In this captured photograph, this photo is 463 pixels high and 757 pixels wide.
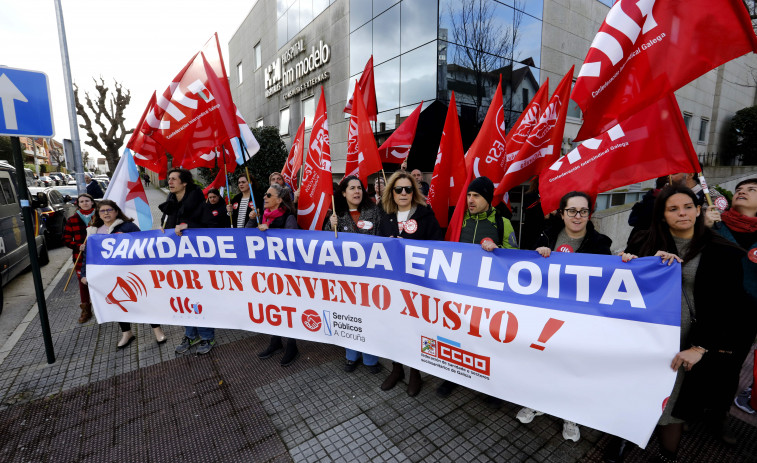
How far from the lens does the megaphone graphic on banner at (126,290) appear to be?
13.3 ft

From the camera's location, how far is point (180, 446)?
280 centimetres

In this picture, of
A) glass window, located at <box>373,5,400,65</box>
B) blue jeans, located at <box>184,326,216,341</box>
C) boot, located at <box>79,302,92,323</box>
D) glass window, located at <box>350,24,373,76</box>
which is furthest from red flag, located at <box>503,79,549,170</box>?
glass window, located at <box>350,24,373,76</box>

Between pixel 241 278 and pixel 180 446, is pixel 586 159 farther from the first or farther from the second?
Answer: pixel 180 446

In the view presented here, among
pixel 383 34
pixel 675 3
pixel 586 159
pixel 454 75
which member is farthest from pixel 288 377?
pixel 383 34

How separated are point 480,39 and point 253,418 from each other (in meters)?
11.8

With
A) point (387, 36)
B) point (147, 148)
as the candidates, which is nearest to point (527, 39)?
point (387, 36)

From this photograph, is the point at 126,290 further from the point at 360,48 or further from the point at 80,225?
the point at 360,48

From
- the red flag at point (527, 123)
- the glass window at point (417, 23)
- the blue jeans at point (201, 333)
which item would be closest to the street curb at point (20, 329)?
the blue jeans at point (201, 333)

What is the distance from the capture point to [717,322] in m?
2.14

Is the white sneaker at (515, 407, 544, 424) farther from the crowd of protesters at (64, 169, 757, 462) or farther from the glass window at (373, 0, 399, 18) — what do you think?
the glass window at (373, 0, 399, 18)

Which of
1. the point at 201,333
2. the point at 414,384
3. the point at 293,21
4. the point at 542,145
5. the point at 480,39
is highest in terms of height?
the point at 293,21

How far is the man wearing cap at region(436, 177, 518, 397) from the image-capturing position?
3.20 metres

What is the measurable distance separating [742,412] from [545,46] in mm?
11881

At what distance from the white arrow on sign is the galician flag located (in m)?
1.02
